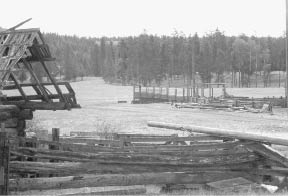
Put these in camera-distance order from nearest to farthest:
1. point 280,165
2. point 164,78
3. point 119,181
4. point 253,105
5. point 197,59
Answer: point 119,181, point 280,165, point 253,105, point 197,59, point 164,78

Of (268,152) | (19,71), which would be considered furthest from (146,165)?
(19,71)

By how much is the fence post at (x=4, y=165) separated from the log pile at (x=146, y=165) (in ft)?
1.14

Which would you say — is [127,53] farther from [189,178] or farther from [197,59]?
[189,178]

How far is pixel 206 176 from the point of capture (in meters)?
9.81

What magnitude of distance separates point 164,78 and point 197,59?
15.5m

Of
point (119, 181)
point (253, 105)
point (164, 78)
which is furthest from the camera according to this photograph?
point (164, 78)

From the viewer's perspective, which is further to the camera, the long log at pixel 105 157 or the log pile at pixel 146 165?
the long log at pixel 105 157

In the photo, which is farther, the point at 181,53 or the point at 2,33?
the point at 181,53

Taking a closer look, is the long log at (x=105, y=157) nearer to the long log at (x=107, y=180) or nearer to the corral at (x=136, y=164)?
the corral at (x=136, y=164)

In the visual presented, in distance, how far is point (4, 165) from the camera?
8.39 metres

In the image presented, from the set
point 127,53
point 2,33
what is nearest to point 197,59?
point 127,53

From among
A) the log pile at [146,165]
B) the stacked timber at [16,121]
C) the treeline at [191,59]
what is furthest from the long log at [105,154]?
the treeline at [191,59]

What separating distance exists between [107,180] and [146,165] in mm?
907

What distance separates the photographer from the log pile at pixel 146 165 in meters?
9.09
